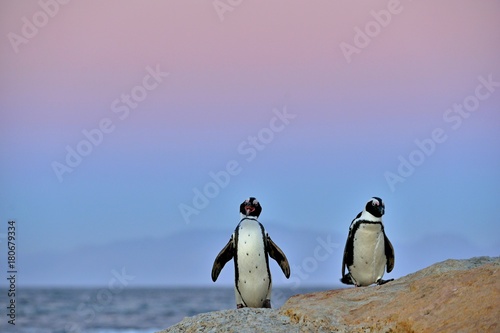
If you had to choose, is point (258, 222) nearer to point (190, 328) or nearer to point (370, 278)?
point (370, 278)

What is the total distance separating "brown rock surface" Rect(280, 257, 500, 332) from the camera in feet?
18.4

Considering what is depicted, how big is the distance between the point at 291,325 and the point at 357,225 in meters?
3.03

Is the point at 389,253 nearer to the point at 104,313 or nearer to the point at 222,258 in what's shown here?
→ the point at 222,258

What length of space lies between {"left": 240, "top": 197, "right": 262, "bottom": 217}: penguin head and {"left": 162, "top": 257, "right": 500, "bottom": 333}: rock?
182 cm

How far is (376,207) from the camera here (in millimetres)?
8914

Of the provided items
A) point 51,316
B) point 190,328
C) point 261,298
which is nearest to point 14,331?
point 51,316

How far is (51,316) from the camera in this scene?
27875 millimetres

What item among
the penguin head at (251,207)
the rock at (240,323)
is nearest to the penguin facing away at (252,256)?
the penguin head at (251,207)

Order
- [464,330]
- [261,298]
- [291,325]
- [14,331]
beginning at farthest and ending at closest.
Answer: [14,331]
[261,298]
[291,325]
[464,330]

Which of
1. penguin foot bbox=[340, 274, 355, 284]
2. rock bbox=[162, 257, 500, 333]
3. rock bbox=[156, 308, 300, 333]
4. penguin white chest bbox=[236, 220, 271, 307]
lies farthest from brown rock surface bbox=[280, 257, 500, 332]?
penguin foot bbox=[340, 274, 355, 284]

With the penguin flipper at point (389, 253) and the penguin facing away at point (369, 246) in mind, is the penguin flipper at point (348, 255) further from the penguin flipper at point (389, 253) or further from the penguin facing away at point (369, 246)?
the penguin flipper at point (389, 253)

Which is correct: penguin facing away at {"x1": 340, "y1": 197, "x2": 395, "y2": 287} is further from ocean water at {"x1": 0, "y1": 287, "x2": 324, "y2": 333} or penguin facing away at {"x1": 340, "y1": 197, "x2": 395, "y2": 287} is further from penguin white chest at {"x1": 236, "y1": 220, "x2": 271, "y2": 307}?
ocean water at {"x1": 0, "y1": 287, "x2": 324, "y2": 333}

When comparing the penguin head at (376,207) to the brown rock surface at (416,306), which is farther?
the penguin head at (376,207)

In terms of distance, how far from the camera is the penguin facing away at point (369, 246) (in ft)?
29.3
